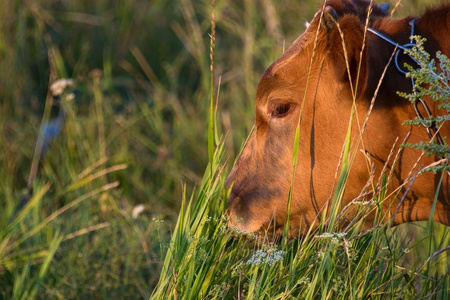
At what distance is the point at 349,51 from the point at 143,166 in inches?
122

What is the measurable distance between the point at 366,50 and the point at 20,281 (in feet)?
6.55

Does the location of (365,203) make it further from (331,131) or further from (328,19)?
(328,19)

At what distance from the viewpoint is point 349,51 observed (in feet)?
8.25

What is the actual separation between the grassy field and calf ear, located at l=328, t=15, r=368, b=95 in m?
0.56

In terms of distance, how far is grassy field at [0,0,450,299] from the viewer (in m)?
2.53

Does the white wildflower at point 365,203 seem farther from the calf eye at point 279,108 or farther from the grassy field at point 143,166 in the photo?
the calf eye at point 279,108

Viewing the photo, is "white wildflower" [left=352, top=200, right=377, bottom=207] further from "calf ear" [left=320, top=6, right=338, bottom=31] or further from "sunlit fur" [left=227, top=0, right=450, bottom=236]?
"calf ear" [left=320, top=6, right=338, bottom=31]

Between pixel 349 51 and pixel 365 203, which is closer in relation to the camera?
pixel 365 203

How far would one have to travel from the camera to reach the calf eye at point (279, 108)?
2768 mm

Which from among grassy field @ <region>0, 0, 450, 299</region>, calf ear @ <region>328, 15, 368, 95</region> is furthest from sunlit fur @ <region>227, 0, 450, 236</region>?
grassy field @ <region>0, 0, 450, 299</region>

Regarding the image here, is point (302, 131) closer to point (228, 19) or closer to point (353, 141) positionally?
point (353, 141)

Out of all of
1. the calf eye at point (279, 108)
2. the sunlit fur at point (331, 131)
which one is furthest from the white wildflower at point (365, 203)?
the calf eye at point (279, 108)

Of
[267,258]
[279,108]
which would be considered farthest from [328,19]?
[267,258]

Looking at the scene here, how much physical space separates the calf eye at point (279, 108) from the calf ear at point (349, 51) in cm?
27
